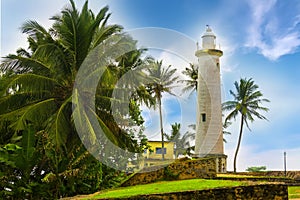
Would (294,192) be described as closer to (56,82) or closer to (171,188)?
(171,188)

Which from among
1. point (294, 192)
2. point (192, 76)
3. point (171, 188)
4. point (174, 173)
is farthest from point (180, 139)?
point (171, 188)

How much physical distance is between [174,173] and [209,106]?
9918mm

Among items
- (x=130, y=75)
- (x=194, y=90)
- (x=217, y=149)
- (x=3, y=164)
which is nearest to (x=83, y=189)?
(x=3, y=164)

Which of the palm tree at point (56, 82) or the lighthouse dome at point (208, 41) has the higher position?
the lighthouse dome at point (208, 41)

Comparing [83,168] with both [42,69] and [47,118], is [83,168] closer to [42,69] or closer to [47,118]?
[47,118]

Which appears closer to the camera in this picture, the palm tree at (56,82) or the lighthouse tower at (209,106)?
the palm tree at (56,82)

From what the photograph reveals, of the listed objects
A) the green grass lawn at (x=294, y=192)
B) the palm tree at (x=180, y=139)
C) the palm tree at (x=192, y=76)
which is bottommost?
the green grass lawn at (x=294, y=192)

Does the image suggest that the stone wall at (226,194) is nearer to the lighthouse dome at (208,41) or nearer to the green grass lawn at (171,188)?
the green grass lawn at (171,188)

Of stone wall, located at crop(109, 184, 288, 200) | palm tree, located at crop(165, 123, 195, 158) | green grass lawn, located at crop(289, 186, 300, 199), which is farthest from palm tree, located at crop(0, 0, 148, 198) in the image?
palm tree, located at crop(165, 123, 195, 158)

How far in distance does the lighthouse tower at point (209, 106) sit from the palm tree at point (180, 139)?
5.02 ft

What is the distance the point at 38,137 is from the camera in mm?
15102

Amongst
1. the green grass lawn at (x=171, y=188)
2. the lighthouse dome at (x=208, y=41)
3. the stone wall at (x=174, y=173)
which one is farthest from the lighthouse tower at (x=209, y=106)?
the green grass lawn at (x=171, y=188)

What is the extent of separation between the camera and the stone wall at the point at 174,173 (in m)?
→ 14.9

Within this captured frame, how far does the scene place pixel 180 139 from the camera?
29.3 m
